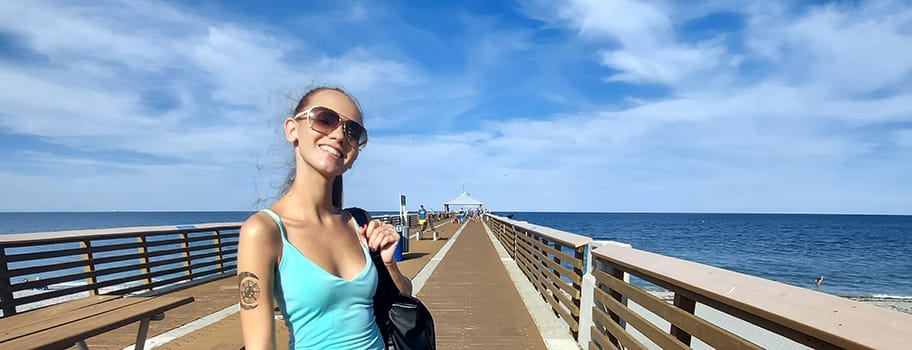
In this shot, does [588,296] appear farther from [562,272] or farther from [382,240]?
[382,240]

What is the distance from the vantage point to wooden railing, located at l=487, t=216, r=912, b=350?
43.8 inches

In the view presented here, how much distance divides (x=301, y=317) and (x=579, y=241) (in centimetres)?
312

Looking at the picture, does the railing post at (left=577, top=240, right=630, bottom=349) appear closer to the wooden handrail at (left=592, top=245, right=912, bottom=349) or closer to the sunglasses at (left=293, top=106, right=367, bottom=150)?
the wooden handrail at (left=592, top=245, right=912, bottom=349)

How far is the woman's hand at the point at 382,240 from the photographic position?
1.32 m

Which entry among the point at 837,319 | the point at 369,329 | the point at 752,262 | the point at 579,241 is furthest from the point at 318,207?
the point at 752,262

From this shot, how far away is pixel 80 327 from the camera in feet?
7.89

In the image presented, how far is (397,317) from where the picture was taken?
1.31 metres

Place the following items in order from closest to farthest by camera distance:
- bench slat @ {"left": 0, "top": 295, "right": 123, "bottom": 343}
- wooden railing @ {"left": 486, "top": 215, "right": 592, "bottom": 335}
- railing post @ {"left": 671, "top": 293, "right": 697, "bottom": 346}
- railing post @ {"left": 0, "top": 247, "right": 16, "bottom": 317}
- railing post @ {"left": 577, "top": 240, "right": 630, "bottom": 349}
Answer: railing post @ {"left": 671, "top": 293, "right": 697, "bottom": 346} < bench slat @ {"left": 0, "top": 295, "right": 123, "bottom": 343} < railing post @ {"left": 577, "top": 240, "right": 630, "bottom": 349} < wooden railing @ {"left": 486, "top": 215, "right": 592, "bottom": 335} < railing post @ {"left": 0, "top": 247, "right": 16, "bottom": 317}

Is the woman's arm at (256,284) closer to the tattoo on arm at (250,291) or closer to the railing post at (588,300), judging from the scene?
the tattoo on arm at (250,291)

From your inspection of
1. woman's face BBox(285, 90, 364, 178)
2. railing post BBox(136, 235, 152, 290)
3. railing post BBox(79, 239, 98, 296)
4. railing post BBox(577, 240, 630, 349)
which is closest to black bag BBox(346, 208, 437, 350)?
woman's face BBox(285, 90, 364, 178)

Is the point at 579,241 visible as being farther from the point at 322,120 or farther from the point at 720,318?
the point at 720,318

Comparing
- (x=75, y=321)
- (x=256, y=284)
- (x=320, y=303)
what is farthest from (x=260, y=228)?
(x=75, y=321)

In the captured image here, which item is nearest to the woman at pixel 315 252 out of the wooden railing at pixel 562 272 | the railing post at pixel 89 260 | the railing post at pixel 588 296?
the railing post at pixel 588 296

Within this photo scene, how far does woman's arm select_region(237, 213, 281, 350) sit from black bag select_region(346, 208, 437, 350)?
0.35 m
